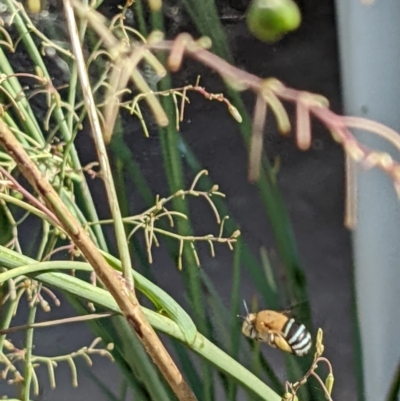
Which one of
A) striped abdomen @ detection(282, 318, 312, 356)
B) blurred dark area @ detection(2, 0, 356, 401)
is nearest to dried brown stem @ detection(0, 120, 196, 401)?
striped abdomen @ detection(282, 318, 312, 356)

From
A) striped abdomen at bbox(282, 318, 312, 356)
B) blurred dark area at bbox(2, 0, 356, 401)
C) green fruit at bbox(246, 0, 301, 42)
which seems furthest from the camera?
blurred dark area at bbox(2, 0, 356, 401)

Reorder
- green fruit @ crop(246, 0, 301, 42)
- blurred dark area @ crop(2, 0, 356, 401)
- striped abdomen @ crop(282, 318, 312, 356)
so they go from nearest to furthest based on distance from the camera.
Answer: green fruit @ crop(246, 0, 301, 42) < striped abdomen @ crop(282, 318, 312, 356) < blurred dark area @ crop(2, 0, 356, 401)

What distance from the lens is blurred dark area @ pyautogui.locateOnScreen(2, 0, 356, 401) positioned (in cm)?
55

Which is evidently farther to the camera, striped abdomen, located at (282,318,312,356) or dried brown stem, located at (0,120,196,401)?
striped abdomen, located at (282,318,312,356)

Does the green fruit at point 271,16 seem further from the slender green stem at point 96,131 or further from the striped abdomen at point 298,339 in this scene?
the striped abdomen at point 298,339

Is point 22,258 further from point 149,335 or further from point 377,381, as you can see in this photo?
point 377,381

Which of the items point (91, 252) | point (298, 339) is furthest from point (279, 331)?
point (91, 252)

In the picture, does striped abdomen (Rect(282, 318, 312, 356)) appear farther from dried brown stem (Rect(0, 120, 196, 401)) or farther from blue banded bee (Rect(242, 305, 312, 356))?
dried brown stem (Rect(0, 120, 196, 401))

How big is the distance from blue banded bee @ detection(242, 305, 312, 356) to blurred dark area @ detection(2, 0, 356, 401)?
193 mm

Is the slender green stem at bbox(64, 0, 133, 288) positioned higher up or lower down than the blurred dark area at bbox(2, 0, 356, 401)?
higher up

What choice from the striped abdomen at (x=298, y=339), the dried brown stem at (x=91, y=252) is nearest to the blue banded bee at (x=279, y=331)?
the striped abdomen at (x=298, y=339)

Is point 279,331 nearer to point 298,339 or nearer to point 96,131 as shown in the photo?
point 298,339

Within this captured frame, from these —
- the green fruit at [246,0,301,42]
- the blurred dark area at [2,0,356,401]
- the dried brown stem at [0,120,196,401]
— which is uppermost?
Answer: the green fruit at [246,0,301,42]

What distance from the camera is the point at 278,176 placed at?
0.59m
